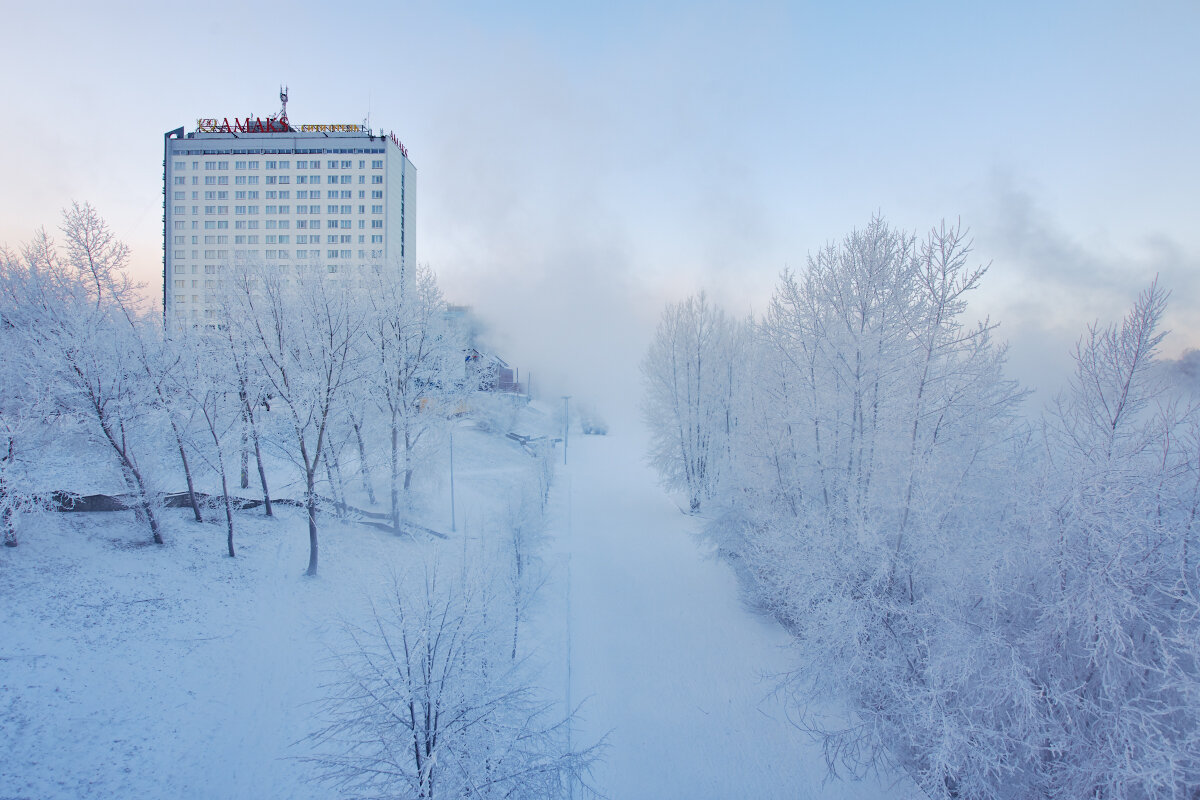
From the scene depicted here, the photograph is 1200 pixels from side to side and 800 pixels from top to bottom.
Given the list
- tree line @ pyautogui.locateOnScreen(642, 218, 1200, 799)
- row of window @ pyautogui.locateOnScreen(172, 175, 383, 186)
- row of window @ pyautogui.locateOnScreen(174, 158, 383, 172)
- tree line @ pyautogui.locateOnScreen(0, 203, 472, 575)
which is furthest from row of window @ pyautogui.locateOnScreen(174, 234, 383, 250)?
tree line @ pyautogui.locateOnScreen(642, 218, 1200, 799)

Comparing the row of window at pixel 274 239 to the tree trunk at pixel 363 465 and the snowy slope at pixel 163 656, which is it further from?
the snowy slope at pixel 163 656

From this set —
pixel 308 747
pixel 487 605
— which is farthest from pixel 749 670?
pixel 308 747

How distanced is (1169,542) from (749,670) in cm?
792

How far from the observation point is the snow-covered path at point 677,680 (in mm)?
8117

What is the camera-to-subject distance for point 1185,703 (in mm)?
4754

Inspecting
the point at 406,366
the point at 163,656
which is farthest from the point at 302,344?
the point at 163,656

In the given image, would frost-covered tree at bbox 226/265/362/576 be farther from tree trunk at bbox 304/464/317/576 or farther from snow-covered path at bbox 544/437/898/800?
snow-covered path at bbox 544/437/898/800

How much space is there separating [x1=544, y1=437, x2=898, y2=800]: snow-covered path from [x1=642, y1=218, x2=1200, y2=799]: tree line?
3.21 feet

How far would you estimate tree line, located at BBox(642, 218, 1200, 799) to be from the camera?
200 inches

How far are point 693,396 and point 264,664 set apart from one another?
780 inches

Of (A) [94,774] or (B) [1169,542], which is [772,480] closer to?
(B) [1169,542]

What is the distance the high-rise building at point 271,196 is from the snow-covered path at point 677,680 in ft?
101


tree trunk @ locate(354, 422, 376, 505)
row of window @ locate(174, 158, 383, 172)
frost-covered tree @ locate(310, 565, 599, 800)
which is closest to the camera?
frost-covered tree @ locate(310, 565, 599, 800)

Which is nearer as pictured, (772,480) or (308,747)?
(308,747)
